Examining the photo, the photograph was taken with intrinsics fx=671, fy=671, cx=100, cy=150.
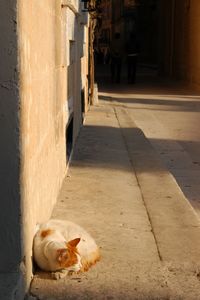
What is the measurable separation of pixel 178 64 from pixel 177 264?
2542 cm

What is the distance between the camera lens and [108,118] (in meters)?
12.1

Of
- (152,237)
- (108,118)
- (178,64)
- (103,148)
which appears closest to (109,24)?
(178,64)

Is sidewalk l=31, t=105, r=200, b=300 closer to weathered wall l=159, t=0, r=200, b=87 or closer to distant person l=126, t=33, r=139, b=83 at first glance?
weathered wall l=159, t=0, r=200, b=87

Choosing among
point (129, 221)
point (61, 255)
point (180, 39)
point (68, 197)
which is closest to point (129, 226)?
point (129, 221)

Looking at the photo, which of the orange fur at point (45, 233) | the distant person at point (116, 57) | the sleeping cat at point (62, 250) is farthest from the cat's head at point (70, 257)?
the distant person at point (116, 57)

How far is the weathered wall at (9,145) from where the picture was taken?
3139 mm

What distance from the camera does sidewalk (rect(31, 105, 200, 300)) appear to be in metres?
3.53

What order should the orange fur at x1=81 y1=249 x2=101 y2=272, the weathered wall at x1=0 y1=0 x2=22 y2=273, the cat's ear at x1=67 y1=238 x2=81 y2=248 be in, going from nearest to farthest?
the weathered wall at x1=0 y1=0 x2=22 y2=273 < the cat's ear at x1=67 y1=238 x2=81 y2=248 < the orange fur at x1=81 y1=249 x2=101 y2=272

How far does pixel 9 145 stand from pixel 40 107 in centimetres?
85

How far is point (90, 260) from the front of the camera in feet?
12.6

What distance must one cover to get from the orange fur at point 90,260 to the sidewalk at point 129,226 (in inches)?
1.2

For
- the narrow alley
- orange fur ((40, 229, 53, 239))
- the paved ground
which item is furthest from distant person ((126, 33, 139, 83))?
orange fur ((40, 229, 53, 239))

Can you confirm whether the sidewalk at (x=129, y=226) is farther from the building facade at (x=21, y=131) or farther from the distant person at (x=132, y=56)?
the distant person at (x=132, y=56)

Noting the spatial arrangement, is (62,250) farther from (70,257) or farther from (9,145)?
(9,145)
